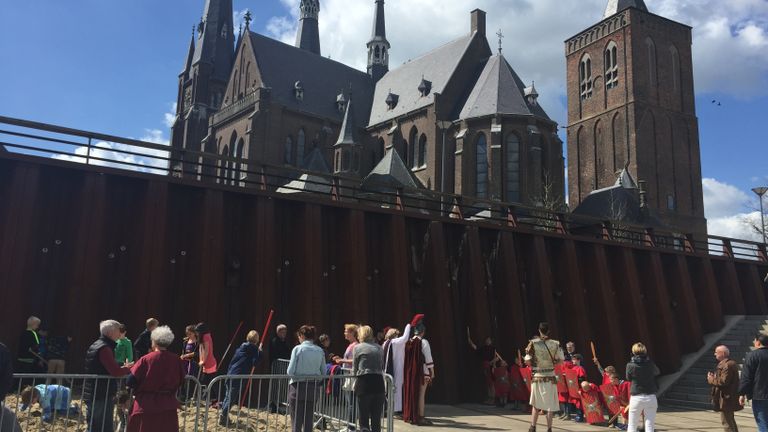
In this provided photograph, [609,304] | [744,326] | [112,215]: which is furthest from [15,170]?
[744,326]

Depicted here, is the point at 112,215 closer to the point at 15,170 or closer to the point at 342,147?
the point at 15,170

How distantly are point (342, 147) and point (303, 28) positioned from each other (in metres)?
27.6

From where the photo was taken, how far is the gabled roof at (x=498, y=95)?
42219 mm

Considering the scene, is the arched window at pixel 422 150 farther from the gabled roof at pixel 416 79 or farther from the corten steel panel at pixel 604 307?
the corten steel panel at pixel 604 307

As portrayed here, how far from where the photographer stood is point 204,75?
5828 centimetres

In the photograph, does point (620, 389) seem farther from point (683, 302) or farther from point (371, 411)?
point (683, 302)

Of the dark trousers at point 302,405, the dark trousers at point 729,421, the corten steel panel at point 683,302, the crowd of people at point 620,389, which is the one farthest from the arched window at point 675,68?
the dark trousers at point 302,405

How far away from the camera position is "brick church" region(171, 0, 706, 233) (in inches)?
1646

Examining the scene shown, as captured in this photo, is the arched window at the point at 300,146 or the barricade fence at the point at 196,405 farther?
the arched window at the point at 300,146

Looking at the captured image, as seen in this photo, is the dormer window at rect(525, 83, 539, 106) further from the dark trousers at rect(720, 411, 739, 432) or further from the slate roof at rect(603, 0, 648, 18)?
the dark trousers at rect(720, 411, 739, 432)

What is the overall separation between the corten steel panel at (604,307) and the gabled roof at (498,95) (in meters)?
25.4

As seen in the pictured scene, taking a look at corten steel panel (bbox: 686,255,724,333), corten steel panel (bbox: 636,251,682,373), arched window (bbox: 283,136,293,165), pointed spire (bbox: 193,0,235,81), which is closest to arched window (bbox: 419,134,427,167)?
arched window (bbox: 283,136,293,165)

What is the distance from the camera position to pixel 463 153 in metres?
41.9

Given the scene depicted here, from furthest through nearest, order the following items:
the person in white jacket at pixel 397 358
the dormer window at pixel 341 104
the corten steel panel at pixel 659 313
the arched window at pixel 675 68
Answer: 1. the arched window at pixel 675 68
2. the dormer window at pixel 341 104
3. the corten steel panel at pixel 659 313
4. the person in white jacket at pixel 397 358
